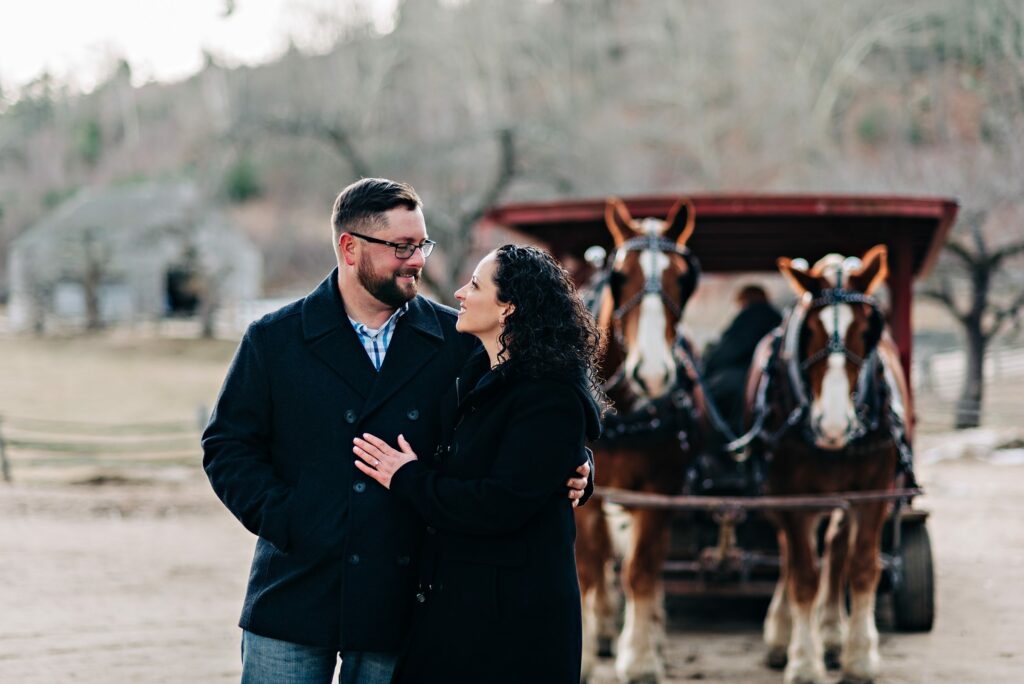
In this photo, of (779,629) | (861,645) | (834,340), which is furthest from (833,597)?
(834,340)

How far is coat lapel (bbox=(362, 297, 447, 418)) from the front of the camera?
2930 millimetres

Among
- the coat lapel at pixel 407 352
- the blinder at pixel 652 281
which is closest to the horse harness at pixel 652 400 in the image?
the blinder at pixel 652 281

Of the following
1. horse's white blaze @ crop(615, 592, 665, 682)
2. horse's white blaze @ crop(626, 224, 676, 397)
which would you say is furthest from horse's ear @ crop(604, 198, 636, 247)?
horse's white blaze @ crop(615, 592, 665, 682)

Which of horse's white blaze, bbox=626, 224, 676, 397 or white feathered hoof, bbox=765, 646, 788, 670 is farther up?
horse's white blaze, bbox=626, 224, 676, 397

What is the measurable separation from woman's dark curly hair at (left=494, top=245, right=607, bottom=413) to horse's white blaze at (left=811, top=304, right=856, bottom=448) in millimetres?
3087

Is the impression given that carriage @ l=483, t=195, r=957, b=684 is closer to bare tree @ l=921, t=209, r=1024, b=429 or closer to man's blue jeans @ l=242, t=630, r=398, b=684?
man's blue jeans @ l=242, t=630, r=398, b=684

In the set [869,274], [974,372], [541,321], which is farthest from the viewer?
[974,372]

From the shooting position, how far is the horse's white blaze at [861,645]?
6.01 meters

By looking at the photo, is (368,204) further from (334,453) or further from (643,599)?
Answer: (643,599)

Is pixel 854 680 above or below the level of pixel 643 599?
below

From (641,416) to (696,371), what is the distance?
812 mm

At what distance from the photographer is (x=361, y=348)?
119 inches

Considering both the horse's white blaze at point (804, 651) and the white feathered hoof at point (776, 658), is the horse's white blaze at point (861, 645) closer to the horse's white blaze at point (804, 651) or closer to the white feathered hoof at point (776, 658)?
the horse's white blaze at point (804, 651)

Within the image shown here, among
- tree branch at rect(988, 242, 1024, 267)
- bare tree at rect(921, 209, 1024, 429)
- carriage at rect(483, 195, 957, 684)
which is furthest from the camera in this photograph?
bare tree at rect(921, 209, 1024, 429)
